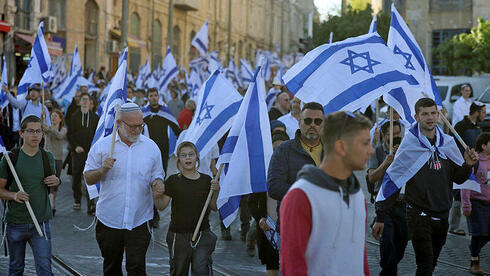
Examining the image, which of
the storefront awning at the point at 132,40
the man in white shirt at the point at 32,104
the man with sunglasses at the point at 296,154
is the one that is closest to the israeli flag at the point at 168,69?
the man in white shirt at the point at 32,104

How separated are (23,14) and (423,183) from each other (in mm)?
30892

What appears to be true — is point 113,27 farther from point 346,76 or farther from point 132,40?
point 346,76

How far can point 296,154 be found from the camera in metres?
5.77

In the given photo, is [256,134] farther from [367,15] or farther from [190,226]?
→ [367,15]

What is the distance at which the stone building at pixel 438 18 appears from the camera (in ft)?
159

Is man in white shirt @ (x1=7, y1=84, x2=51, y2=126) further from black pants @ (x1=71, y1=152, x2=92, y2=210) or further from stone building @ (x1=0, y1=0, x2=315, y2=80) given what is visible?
stone building @ (x1=0, y1=0, x2=315, y2=80)

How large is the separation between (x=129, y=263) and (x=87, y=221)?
16.1ft

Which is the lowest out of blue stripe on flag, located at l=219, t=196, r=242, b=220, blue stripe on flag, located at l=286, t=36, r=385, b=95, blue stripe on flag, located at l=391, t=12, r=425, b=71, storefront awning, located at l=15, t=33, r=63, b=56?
blue stripe on flag, located at l=219, t=196, r=242, b=220

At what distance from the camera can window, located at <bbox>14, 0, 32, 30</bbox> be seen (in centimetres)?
3425

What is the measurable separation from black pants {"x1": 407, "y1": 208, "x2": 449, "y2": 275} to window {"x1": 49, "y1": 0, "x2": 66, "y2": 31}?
34295 mm

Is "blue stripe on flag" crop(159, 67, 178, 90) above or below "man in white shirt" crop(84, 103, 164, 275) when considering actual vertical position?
above

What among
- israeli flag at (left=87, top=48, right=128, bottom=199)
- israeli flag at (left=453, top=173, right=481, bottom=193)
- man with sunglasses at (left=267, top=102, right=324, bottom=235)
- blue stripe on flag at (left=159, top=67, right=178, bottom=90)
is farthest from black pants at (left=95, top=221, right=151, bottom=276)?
blue stripe on flag at (left=159, top=67, right=178, bottom=90)

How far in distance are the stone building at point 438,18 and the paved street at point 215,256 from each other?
39.9 metres

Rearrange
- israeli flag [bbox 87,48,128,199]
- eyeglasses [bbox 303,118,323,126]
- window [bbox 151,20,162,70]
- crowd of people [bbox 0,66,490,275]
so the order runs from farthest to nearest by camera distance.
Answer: window [bbox 151,20,162,70] → israeli flag [bbox 87,48,128,199] → crowd of people [bbox 0,66,490,275] → eyeglasses [bbox 303,118,323,126]
